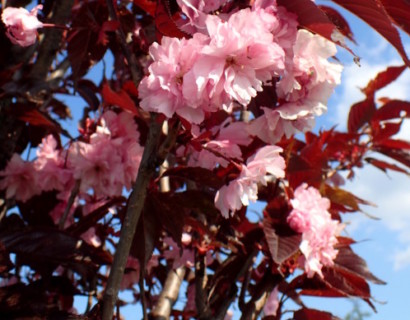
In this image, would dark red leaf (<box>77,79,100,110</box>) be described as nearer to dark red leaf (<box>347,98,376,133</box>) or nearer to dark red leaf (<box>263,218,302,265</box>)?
dark red leaf (<box>263,218,302,265</box>)

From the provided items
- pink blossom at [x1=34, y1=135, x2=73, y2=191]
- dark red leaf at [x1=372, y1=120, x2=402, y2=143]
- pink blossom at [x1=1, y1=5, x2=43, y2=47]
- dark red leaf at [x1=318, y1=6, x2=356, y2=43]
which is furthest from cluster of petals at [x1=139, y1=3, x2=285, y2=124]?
dark red leaf at [x1=372, y1=120, x2=402, y2=143]

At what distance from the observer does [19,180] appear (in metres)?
1.64

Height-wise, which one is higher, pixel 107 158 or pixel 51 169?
pixel 107 158

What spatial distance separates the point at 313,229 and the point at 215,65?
594 mm

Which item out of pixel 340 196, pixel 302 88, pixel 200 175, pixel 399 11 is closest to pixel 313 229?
pixel 340 196

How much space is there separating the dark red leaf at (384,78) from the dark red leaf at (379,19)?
43.9 inches

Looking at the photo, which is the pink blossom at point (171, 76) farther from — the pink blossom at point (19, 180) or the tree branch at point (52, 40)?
the tree branch at point (52, 40)

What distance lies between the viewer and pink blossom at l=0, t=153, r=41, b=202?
1609mm

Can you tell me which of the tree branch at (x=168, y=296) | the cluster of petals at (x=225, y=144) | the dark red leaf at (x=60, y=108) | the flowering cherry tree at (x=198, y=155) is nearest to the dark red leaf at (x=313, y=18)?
the flowering cherry tree at (x=198, y=155)

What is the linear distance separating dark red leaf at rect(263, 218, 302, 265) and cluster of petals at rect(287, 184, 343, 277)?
20mm

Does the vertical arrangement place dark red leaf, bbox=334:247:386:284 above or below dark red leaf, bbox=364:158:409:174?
above

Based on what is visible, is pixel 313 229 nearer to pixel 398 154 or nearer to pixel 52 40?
pixel 398 154

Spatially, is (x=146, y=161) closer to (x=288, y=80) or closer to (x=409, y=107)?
(x=288, y=80)

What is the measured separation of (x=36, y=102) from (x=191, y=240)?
2.25ft
